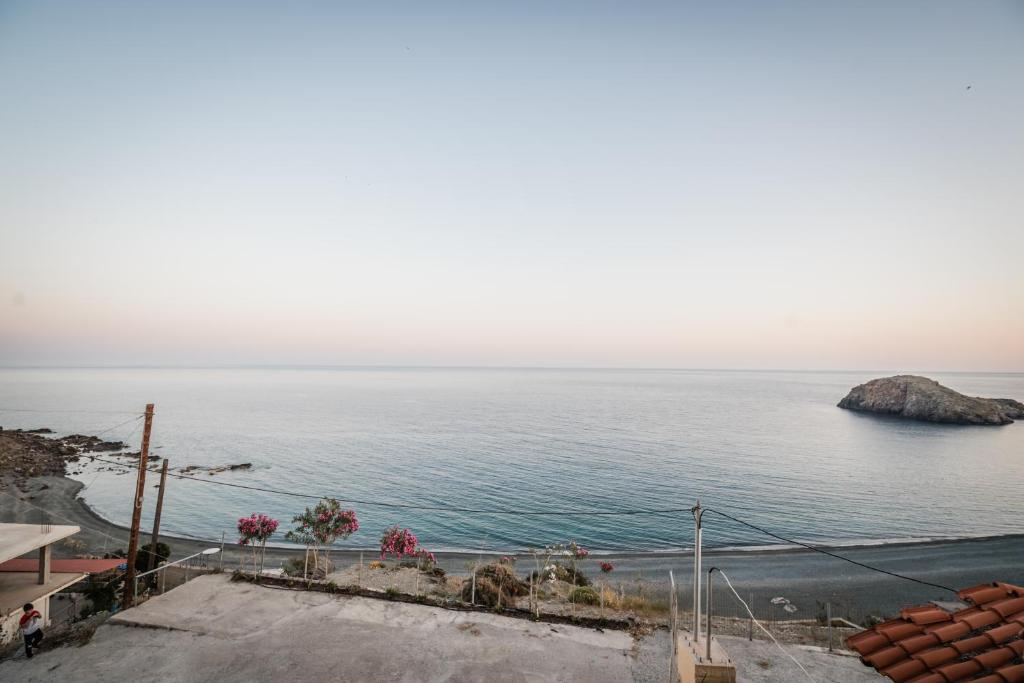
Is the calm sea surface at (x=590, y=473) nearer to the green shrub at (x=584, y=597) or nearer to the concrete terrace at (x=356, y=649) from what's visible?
the green shrub at (x=584, y=597)

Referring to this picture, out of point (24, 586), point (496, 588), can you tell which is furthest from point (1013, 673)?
point (24, 586)

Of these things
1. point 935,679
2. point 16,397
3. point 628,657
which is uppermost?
point 935,679

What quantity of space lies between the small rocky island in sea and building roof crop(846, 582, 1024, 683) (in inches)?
5050

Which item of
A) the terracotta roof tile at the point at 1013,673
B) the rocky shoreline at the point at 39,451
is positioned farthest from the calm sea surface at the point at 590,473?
the terracotta roof tile at the point at 1013,673

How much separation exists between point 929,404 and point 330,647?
5299 inches

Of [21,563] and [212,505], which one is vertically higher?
[21,563]

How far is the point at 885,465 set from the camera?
62781mm

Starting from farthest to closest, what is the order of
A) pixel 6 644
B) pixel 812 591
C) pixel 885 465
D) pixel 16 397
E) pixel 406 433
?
1. pixel 16 397
2. pixel 406 433
3. pixel 885 465
4. pixel 812 591
5. pixel 6 644

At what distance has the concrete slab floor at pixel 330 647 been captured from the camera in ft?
41.5

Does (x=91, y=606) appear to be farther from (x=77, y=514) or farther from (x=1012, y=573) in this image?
(x=1012, y=573)

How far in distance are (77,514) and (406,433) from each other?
45.3 meters

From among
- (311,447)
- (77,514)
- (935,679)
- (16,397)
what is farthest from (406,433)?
(16,397)

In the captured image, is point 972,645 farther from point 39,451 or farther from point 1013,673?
point 39,451

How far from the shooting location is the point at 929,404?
4296 inches
